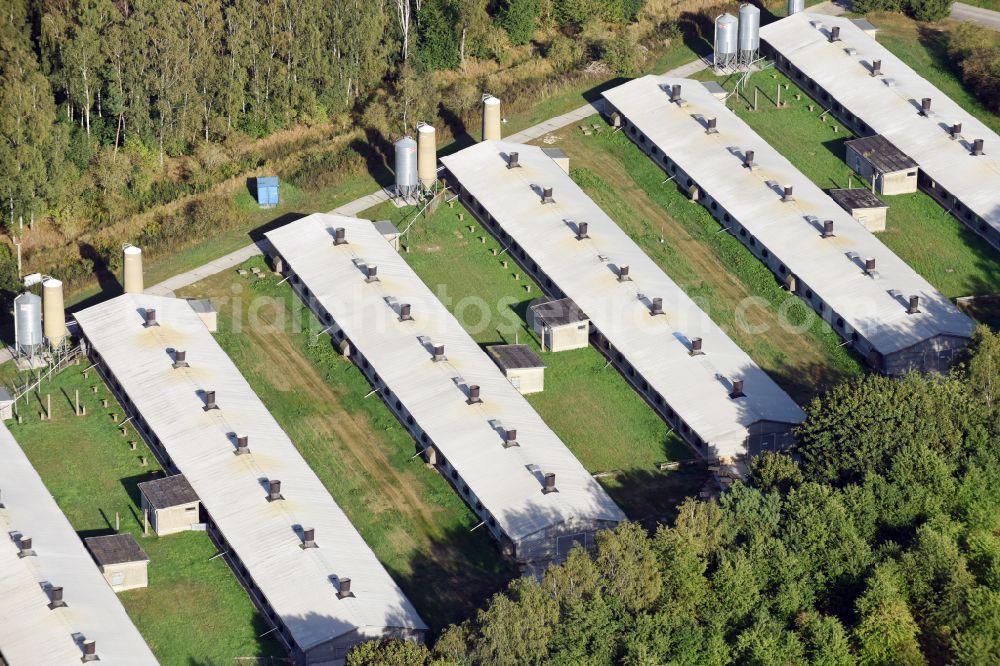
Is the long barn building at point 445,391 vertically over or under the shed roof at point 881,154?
under

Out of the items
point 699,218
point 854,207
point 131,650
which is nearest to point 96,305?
point 131,650

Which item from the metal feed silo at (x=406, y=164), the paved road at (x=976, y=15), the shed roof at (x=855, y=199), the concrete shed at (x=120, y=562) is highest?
the paved road at (x=976, y=15)

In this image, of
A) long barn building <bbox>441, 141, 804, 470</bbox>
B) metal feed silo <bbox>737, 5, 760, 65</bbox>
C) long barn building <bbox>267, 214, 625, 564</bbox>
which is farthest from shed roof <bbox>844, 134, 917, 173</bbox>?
long barn building <bbox>267, 214, 625, 564</bbox>

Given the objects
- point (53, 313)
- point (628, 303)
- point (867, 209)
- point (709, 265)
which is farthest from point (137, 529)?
point (867, 209)

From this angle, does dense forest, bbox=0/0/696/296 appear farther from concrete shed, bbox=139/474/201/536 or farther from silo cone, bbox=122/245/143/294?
concrete shed, bbox=139/474/201/536

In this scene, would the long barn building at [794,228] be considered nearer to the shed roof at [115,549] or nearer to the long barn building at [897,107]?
the long barn building at [897,107]

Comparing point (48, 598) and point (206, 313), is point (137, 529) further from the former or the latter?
point (206, 313)

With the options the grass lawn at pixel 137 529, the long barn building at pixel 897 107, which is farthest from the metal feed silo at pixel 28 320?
the long barn building at pixel 897 107
